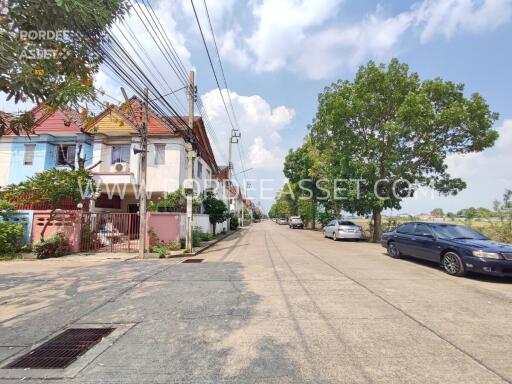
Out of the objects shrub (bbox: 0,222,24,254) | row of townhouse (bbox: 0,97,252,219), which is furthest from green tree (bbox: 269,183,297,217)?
shrub (bbox: 0,222,24,254)

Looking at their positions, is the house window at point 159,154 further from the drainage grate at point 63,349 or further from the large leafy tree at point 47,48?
the drainage grate at point 63,349

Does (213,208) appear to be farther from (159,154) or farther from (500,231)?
(500,231)

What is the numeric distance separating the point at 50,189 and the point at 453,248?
14741 millimetres

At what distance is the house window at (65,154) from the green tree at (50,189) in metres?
6.16

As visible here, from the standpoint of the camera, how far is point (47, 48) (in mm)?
3875

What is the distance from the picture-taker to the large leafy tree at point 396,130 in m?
15.8

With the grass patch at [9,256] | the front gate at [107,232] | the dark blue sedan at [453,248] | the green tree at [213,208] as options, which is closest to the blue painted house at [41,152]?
the front gate at [107,232]

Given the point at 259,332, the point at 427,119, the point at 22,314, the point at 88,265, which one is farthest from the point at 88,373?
the point at 427,119

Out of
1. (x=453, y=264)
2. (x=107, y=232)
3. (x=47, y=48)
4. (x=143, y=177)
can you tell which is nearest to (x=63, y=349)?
(x=47, y=48)

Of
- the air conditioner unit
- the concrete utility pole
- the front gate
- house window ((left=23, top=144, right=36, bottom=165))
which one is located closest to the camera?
the front gate

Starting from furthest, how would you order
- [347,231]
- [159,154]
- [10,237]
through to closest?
[347,231] → [159,154] → [10,237]

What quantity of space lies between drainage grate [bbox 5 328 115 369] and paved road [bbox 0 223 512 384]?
0.89ft

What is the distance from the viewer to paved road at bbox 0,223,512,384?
3.27 metres

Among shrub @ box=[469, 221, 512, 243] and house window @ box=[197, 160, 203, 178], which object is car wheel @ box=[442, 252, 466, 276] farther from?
house window @ box=[197, 160, 203, 178]
